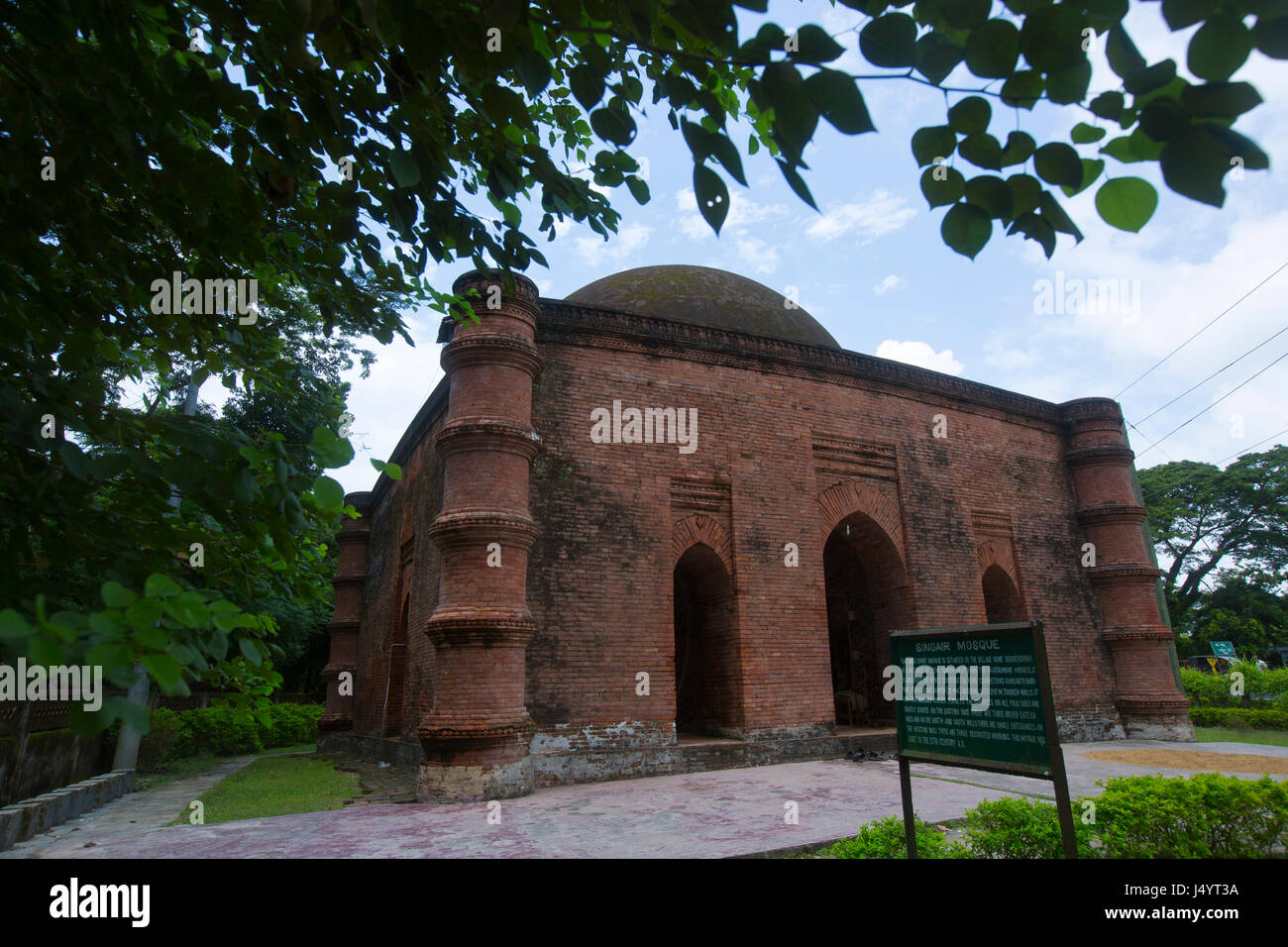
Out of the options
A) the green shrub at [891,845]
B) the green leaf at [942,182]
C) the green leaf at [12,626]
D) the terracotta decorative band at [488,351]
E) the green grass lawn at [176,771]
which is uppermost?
the terracotta decorative band at [488,351]

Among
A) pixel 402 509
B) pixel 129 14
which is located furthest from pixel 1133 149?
pixel 402 509

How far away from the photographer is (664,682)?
8945 mm

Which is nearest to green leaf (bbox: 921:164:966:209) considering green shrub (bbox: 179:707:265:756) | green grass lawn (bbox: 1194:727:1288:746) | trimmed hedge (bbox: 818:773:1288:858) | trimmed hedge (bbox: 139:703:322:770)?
trimmed hedge (bbox: 818:773:1288:858)

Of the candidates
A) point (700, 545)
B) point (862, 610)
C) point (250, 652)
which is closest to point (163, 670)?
point (250, 652)

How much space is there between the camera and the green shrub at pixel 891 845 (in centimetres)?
427

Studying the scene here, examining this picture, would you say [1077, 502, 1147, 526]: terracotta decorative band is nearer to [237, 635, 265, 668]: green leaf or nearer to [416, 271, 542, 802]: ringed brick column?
[416, 271, 542, 802]: ringed brick column

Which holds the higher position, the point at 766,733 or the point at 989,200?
the point at 989,200

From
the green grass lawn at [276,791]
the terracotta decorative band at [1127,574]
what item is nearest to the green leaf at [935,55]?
the green grass lawn at [276,791]

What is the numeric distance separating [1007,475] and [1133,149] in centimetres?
1262

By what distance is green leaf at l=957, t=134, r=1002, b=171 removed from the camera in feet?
5.51

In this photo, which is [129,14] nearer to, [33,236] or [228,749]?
[33,236]

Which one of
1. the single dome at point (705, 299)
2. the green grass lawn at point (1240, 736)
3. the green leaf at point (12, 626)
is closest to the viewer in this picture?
the green leaf at point (12, 626)

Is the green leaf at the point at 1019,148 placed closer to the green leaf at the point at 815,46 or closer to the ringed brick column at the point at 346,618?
the green leaf at the point at 815,46

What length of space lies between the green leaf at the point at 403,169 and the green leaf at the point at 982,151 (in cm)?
155
